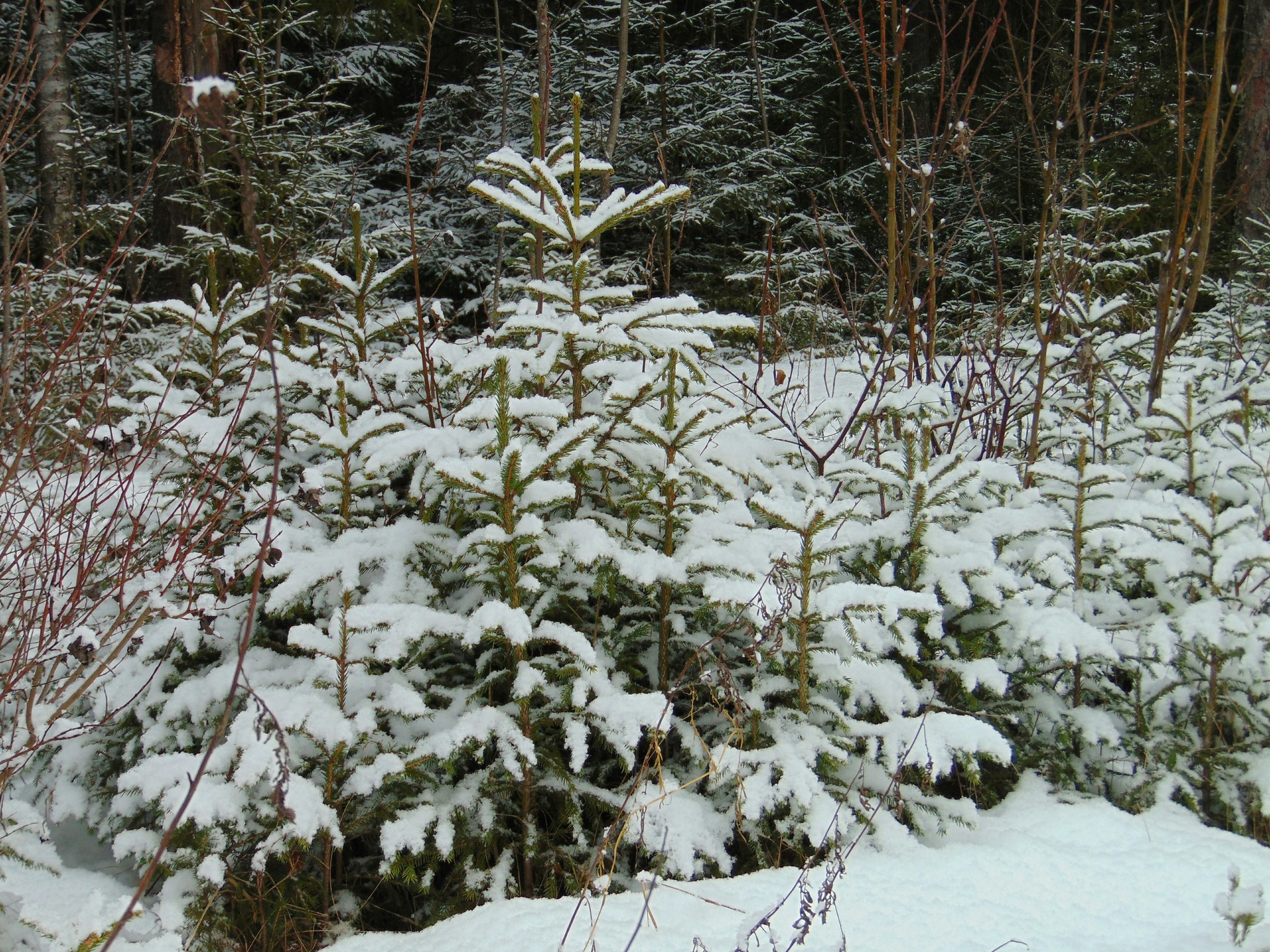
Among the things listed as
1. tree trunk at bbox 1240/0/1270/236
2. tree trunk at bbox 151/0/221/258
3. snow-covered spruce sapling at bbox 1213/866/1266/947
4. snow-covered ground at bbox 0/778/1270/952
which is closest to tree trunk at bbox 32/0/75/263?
tree trunk at bbox 151/0/221/258

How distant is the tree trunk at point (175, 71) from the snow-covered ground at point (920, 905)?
20.3ft

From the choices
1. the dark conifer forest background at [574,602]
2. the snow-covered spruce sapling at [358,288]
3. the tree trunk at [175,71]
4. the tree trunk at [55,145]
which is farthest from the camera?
the tree trunk at [55,145]

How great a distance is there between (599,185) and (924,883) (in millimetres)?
8268

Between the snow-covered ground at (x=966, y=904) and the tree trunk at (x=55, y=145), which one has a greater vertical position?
the tree trunk at (x=55, y=145)

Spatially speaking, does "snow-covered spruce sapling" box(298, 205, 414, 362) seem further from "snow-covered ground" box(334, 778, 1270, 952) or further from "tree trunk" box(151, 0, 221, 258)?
"tree trunk" box(151, 0, 221, 258)

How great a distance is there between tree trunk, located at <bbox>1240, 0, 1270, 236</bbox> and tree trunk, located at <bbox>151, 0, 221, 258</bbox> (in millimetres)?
9312

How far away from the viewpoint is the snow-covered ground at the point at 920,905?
1.64 m

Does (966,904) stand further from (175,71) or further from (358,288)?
(175,71)

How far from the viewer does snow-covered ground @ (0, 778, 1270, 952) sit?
1.64 metres

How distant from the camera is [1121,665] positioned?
2.39m

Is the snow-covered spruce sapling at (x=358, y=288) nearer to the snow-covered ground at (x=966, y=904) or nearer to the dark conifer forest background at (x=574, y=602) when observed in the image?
the dark conifer forest background at (x=574, y=602)

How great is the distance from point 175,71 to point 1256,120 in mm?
10042

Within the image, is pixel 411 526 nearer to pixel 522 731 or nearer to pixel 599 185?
pixel 522 731

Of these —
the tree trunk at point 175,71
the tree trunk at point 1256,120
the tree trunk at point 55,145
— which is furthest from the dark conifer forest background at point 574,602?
the tree trunk at point 1256,120
